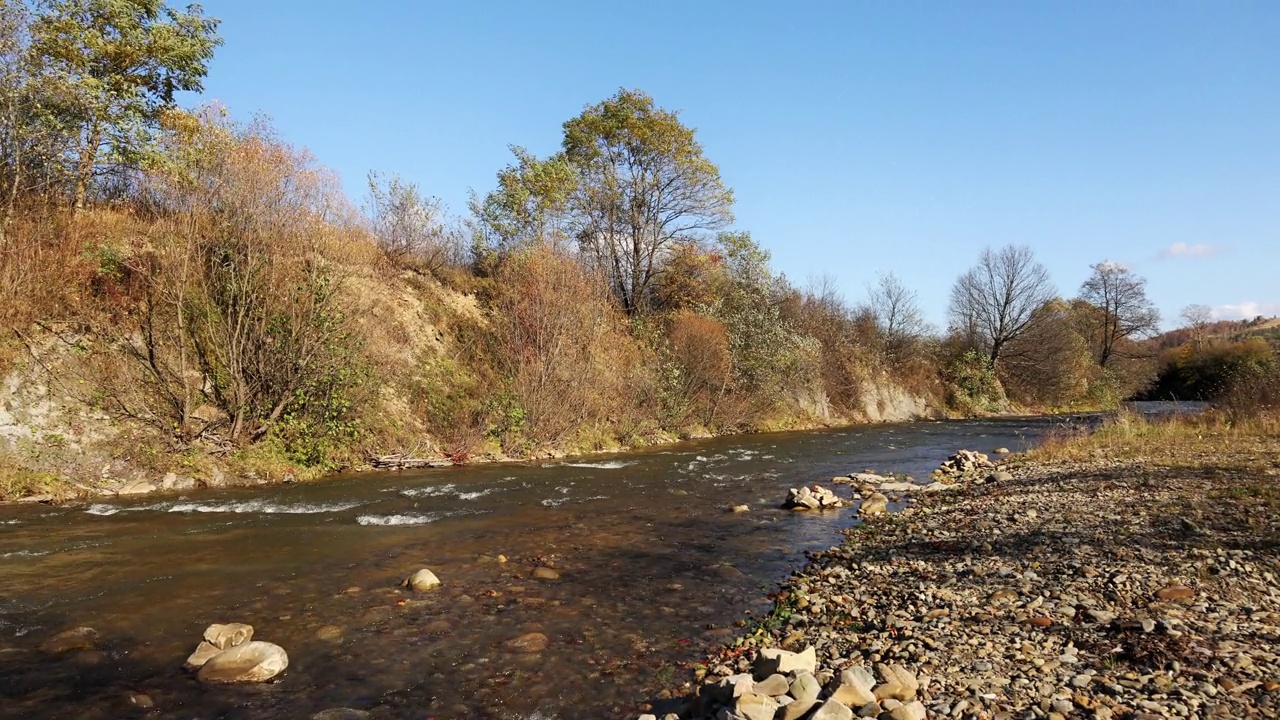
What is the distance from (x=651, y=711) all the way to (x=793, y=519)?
8580 mm

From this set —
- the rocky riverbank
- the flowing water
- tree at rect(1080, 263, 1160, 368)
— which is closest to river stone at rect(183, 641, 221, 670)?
the flowing water

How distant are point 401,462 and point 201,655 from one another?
543 inches

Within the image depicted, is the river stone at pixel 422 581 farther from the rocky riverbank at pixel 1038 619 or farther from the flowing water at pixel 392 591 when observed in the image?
the rocky riverbank at pixel 1038 619

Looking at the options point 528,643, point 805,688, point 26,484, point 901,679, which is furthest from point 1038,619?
point 26,484

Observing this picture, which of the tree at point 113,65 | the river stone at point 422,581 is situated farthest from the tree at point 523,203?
the river stone at point 422,581

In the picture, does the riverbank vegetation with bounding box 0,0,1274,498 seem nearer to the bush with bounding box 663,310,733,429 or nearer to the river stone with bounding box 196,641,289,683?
the bush with bounding box 663,310,733,429

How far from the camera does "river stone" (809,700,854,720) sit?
4.48m

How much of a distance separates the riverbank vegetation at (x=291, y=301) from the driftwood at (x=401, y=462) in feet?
1.26

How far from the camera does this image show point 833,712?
452 centimetres

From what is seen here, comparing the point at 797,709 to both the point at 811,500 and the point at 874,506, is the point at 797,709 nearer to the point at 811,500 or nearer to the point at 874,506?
the point at 874,506

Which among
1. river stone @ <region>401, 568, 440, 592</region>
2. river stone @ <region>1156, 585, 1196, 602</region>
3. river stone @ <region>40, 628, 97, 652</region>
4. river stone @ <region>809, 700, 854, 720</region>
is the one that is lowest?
river stone @ <region>401, 568, 440, 592</region>

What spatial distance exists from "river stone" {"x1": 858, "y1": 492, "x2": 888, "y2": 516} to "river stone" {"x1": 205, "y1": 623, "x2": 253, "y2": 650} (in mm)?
11212

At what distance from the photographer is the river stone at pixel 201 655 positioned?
21.5 feet

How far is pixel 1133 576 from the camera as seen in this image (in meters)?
7.66
